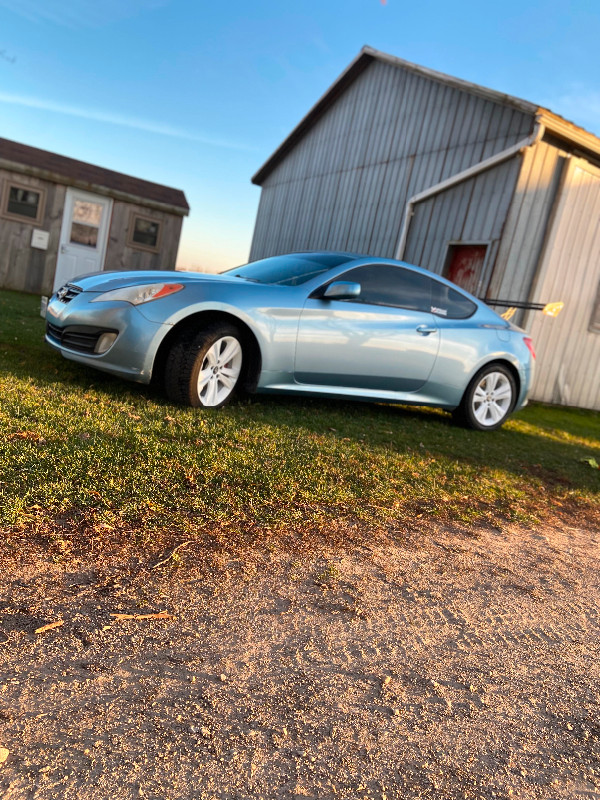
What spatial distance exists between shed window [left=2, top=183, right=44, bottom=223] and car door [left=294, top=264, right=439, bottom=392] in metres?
12.1

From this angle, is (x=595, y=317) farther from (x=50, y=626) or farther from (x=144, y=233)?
(x=50, y=626)

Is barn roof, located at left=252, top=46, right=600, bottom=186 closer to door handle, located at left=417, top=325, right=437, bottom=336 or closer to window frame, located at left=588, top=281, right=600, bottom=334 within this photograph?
window frame, located at left=588, top=281, right=600, bottom=334

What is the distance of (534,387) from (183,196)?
1120cm

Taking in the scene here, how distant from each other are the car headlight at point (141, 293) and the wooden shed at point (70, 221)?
11311mm

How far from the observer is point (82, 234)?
16.0 meters

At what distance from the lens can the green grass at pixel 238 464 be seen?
9.90 feet

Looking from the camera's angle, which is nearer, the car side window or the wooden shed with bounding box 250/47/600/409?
the car side window

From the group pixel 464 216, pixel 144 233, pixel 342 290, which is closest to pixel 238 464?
pixel 342 290

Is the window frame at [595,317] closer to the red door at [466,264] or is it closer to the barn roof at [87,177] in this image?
the red door at [466,264]

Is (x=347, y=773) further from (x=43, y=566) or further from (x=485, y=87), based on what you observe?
(x=485, y=87)

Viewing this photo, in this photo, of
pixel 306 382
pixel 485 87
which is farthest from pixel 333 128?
pixel 306 382

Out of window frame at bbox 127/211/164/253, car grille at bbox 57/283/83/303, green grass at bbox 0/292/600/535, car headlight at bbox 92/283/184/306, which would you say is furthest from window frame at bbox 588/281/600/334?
window frame at bbox 127/211/164/253

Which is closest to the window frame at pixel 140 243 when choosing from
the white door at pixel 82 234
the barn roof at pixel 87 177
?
the barn roof at pixel 87 177

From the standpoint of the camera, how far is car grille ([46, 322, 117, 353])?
15.8 ft
